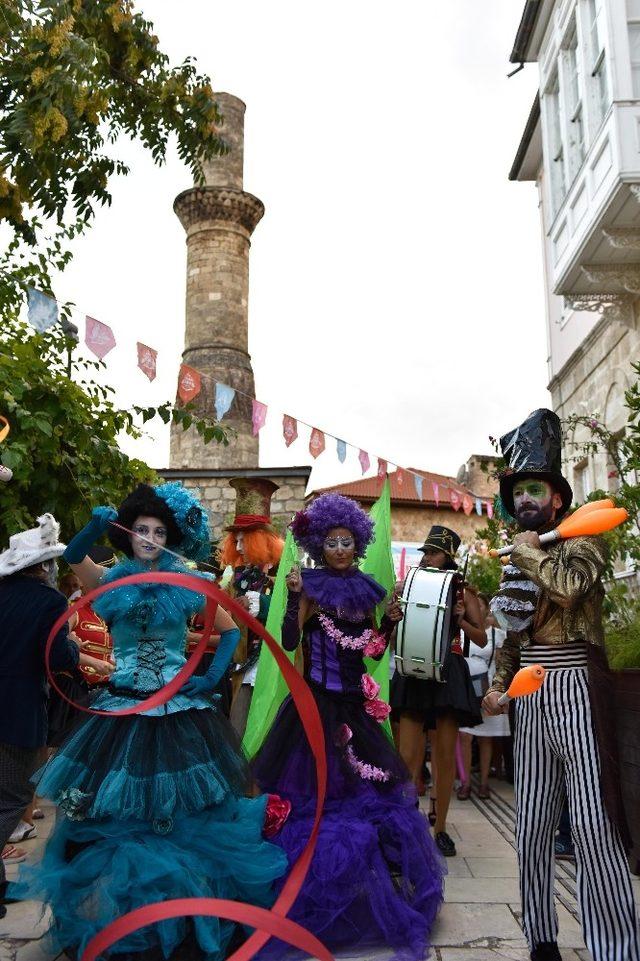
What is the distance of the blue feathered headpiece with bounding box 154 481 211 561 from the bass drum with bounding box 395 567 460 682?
1.59 metres

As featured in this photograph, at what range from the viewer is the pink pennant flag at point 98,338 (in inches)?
367

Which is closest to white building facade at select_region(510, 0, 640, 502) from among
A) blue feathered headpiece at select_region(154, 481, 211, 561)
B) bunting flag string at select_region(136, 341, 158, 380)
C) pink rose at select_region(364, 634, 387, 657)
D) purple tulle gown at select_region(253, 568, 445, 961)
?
bunting flag string at select_region(136, 341, 158, 380)

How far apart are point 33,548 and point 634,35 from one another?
366 inches

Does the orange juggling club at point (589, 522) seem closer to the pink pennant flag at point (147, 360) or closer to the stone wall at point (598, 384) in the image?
the stone wall at point (598, 384)

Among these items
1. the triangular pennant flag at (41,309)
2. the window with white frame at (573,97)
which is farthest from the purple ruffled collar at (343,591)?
the window with white frame at (573,97)

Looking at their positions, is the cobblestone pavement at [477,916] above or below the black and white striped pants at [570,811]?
below

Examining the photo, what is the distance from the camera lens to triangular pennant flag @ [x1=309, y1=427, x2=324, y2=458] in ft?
43.7

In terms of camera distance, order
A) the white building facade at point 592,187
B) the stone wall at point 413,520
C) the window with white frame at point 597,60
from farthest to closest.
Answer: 1. the stone wall at point 413,520
2. the window with white frame at point 597,60
3. the white building facade at point 592,187

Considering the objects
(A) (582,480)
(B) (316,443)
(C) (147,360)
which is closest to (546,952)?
(C) (147,360)

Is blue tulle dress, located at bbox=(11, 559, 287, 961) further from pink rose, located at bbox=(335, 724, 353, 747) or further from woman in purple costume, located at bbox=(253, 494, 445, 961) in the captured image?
pink rose, located at bbox=(335, 724, 353, 747)

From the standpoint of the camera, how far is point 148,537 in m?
3.88

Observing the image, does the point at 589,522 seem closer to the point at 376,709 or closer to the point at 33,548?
the point at 376,709

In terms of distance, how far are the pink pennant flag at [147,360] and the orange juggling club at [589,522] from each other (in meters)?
7.81

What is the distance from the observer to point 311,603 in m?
4.41
